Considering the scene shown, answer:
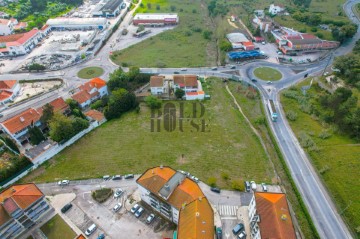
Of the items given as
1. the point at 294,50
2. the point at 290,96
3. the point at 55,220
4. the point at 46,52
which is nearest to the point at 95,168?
the point at 55,220

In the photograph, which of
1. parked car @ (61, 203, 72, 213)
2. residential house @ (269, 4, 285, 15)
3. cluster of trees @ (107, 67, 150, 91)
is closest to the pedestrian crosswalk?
parked car @ (61, 203, 72, 213)

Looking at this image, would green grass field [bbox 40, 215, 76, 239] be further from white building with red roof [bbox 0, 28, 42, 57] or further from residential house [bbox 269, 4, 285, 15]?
residential house [bbox 269, 4, 285, 15]

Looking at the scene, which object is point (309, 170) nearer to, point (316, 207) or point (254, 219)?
point (316, 207)

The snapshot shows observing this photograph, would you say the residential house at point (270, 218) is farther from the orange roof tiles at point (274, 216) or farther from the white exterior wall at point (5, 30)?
the white exterior wall at point (5, 30)

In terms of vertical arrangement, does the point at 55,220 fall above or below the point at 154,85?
below

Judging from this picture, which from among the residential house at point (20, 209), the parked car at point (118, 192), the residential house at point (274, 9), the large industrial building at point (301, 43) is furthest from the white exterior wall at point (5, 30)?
the residential house at point (274, 9)

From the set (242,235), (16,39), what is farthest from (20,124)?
(16,39)
